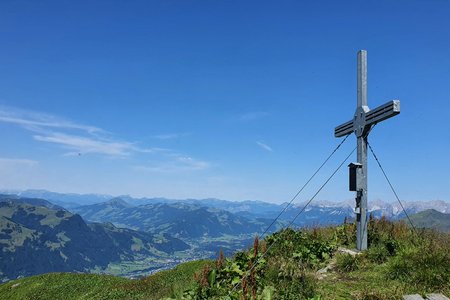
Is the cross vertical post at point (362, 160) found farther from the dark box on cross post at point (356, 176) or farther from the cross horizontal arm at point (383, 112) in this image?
the cross horizontal arm at point (383, 112)

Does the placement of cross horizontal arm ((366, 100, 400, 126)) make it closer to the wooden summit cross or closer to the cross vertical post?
the wooden summit cross

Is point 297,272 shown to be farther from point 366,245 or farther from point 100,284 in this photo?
point 100,284

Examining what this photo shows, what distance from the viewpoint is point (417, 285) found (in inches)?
359

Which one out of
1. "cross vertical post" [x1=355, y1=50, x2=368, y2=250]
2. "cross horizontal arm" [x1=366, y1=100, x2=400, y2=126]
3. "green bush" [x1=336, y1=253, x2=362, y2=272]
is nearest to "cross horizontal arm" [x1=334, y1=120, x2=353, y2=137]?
"cross vertical post" [x1=355, y1=50, x2=368, y2=250]

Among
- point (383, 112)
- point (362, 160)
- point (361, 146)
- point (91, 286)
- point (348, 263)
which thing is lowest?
point (91, 286)

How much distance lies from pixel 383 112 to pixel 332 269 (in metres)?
5.83

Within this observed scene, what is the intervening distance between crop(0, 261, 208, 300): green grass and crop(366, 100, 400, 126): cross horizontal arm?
447 inches

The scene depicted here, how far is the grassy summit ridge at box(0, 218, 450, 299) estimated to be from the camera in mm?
9023

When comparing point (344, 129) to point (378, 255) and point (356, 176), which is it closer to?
point (356, 176)

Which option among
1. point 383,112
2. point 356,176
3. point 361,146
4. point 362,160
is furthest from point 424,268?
point 361,146

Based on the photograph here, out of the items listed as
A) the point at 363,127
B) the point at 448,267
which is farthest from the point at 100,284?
the point at 448,267

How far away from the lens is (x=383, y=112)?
12938 millimetres

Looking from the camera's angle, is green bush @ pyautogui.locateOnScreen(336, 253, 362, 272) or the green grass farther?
the green grass

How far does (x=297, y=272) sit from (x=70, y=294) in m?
18.6
